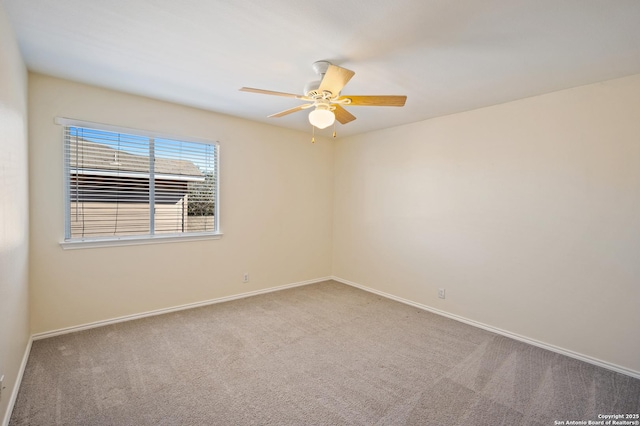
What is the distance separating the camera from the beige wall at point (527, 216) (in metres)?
2.53

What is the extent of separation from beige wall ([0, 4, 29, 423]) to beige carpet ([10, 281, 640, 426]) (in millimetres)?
296

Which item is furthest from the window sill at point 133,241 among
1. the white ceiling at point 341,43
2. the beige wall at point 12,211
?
the white ceiling at point 341,43

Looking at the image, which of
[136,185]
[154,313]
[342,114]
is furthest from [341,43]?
[154,313]

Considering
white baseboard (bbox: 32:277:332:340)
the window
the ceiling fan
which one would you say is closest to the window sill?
the window

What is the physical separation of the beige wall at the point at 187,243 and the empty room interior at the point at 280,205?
0.07 ft

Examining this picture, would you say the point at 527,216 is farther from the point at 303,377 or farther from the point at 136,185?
the point at 136,185

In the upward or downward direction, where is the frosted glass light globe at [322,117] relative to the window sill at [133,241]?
upward

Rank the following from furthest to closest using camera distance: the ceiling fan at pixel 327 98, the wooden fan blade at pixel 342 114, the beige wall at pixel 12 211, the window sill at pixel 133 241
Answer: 1. the window sill at pixel 133 241
2. the wooden fan blade at pixel 342 114
3. the ceiling fan at pixel 327 98
4. the beige wall at pixel 12 211

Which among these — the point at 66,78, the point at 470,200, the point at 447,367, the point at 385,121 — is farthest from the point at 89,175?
the point at 470,200

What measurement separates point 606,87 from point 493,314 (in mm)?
2351

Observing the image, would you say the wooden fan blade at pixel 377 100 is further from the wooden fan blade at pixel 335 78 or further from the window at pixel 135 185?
the window at pixel 135 185

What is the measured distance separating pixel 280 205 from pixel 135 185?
190 centimetres

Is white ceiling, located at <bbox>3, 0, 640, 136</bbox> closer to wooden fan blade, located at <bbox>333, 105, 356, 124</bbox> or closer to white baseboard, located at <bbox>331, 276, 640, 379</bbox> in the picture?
wooden fan blade, located at <bbox>333, 105, 356, 124</bbox>

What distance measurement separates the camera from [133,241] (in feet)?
10.9
